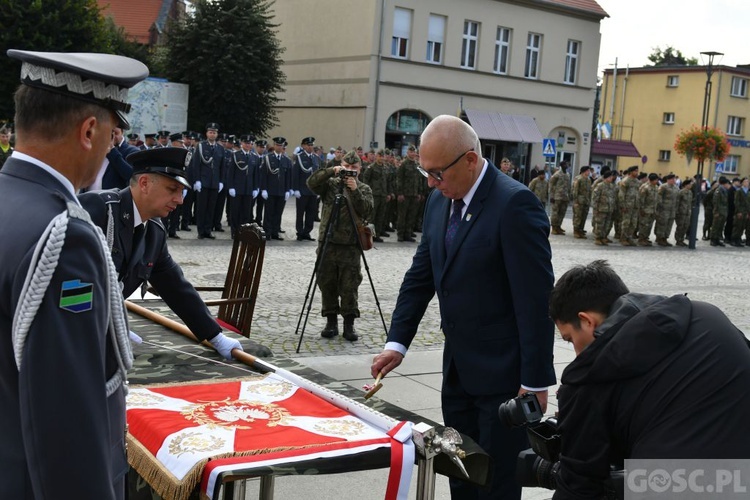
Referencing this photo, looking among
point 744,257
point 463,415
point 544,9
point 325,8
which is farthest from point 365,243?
point 544,9

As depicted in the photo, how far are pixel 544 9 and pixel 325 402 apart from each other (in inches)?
1375

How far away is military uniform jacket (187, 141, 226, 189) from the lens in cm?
1702

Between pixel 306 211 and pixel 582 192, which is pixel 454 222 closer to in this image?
pixel 306 211

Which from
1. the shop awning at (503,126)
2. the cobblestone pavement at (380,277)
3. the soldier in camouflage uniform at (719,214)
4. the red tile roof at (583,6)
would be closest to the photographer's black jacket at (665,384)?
the cobblestone pavement at (380,277)

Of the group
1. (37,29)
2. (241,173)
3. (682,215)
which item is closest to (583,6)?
(682,215)

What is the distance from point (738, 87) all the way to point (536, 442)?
5923 centimetres

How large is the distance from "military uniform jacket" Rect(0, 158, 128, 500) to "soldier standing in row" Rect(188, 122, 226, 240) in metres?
15.3

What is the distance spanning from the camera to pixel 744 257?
2111 cm

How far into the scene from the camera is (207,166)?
17.2 metres

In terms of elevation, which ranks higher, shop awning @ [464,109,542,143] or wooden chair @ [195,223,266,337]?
shop awning @ [464,109,542,143]

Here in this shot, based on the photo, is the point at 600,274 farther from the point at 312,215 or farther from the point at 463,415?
the point at 312,215

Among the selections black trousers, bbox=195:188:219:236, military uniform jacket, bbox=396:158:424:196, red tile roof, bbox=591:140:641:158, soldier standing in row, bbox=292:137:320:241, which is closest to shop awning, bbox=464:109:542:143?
red tile roof, bbox=591:140:641:158

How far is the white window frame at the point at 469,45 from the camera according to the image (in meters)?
34.0

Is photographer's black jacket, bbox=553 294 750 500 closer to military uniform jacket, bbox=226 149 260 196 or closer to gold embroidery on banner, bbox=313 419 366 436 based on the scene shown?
gold embroidery on banner, bbox=313 419 366 436
